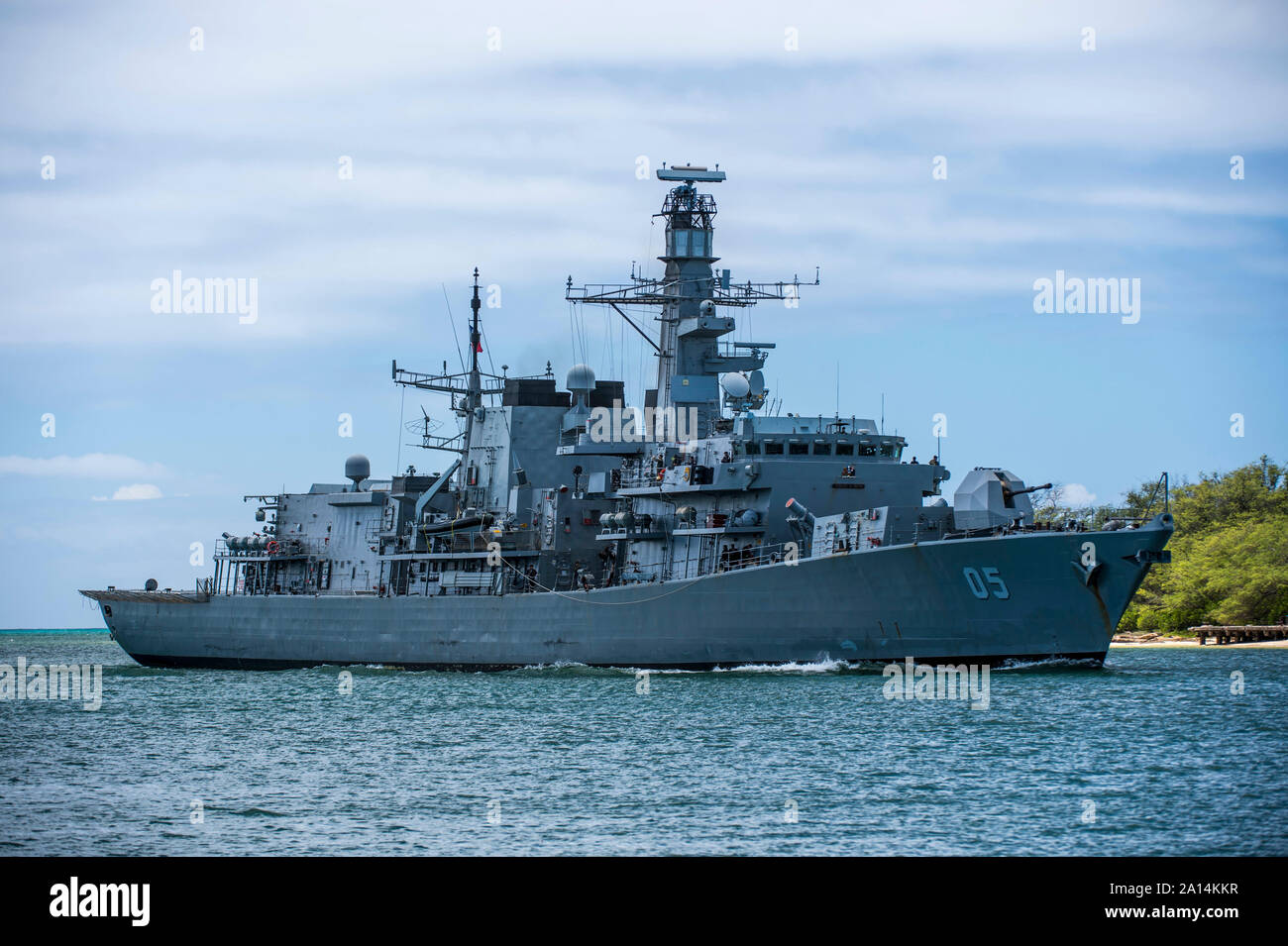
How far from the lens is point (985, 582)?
2606 centimetres

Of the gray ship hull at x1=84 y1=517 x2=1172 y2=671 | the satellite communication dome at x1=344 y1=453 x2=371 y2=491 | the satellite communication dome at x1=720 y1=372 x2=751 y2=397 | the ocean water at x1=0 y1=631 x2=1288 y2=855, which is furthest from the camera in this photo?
the satellite communication dome at x1=344 y1=453 x2=371 y2=491

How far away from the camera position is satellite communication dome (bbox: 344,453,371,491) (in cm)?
4650

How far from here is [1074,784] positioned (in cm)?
1703

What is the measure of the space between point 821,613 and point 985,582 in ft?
12.0

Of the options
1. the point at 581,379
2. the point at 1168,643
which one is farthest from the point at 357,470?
the point at 1168,643

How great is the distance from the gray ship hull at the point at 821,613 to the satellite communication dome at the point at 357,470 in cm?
778

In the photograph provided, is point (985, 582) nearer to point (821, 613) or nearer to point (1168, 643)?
point (821, 613)

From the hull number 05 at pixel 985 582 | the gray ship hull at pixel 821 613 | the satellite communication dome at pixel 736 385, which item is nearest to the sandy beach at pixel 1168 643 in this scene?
the satellite communication dome at pixel 736 385

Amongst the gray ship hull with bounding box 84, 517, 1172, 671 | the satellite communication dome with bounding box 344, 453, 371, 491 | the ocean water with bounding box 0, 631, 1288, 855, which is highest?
the satellite communication dome with bounding box 344, 453, 371, 491

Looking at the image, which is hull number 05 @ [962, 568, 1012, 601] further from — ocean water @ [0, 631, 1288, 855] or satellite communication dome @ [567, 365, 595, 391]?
satellite communication dome @ [567, 365, 595, 391]

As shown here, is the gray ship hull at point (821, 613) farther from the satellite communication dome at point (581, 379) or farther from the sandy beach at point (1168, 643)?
the sandy beach at point (1168, 643)

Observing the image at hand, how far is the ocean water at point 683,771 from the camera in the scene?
14695 mm

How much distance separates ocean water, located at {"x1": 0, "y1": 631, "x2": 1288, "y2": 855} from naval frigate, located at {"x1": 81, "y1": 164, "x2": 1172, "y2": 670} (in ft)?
4.83

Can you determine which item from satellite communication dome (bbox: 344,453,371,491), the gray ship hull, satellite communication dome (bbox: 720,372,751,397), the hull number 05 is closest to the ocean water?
the gray ship hull
